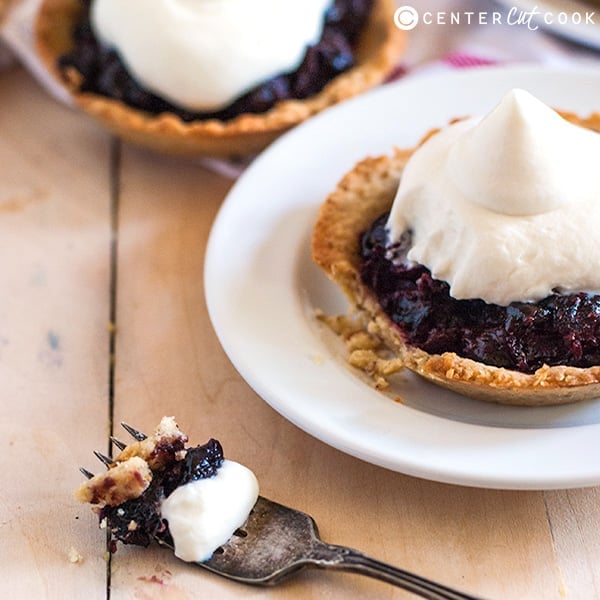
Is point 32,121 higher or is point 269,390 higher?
point 269,390

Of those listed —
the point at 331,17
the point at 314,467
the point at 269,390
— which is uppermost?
the point at 331,17

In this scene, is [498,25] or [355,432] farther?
[498,25]

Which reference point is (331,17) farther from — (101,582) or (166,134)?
(101,582)

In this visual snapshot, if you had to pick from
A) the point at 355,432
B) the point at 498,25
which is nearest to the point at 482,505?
the point at 355,432

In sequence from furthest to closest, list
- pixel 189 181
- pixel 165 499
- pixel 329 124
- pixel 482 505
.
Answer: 1. pixel 189 181
2. pixel 329 124
3. pixel 482 505
4. pixel 165 499

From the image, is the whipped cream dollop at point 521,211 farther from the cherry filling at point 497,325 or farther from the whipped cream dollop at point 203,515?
the whipped cream dollop at point 203,515

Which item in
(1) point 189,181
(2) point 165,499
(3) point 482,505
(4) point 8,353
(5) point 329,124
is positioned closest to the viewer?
(2) point 165,499
